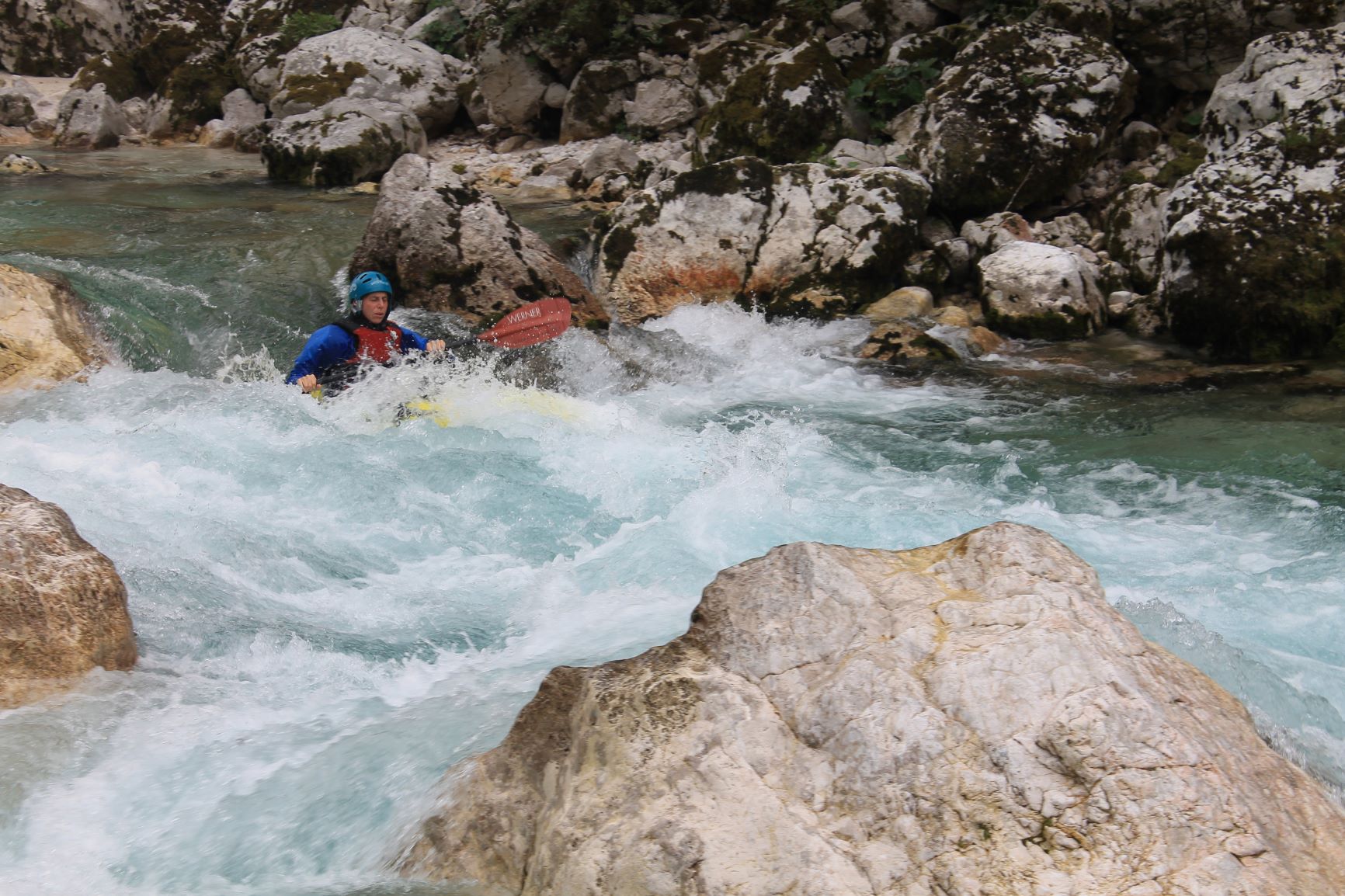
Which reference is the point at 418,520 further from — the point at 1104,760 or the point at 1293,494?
the point at 1293,494

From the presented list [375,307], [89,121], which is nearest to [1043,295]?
[375,307]

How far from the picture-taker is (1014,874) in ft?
6.61

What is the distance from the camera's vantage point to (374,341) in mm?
6676

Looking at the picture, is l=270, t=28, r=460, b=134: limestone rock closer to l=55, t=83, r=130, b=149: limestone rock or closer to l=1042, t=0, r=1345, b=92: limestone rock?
l=55, t=83, r=130, b=149: limestone rock

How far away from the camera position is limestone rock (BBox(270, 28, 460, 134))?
15.0 metres

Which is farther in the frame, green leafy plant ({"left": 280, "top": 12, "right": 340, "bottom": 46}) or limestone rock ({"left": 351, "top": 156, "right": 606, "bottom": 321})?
green leafy plant ({"left": 280, "top": 12, "right": 340, "bottom": 46})

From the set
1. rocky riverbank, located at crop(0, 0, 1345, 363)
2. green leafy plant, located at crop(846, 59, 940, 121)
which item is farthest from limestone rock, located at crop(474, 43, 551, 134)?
green leafy plant, located at crop(846, 59, 940, 121)

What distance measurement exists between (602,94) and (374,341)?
8.90 meters

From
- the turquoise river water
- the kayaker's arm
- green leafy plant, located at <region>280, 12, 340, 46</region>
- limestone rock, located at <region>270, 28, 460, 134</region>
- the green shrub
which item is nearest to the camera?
the turquoise river water

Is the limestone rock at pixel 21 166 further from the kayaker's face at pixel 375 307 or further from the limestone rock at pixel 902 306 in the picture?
the limestone rock at pixel 902 306

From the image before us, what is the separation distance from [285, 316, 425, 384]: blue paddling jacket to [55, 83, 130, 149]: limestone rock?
39.1 ft

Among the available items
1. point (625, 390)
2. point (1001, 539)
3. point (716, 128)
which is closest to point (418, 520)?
point (625, 390)

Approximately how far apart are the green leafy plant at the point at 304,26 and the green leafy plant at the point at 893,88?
981cm

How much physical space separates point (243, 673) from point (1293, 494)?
15.8 feet
